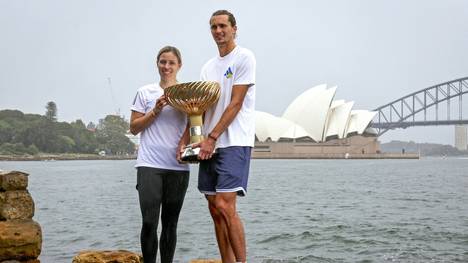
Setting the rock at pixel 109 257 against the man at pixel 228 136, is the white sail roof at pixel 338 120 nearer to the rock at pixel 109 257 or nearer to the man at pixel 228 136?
the rock at pixel 109 257

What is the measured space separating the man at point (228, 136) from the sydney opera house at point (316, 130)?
77.1 metres

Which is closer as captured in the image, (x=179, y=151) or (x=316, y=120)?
(x=179, y=151)

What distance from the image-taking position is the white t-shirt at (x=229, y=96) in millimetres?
3756

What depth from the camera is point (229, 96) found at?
3816 mm

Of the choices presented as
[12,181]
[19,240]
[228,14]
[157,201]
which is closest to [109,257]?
[19,240]

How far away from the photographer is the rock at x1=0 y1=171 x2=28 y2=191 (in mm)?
5062

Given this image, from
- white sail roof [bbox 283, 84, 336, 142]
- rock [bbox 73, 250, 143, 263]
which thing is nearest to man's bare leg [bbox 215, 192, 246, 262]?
rock [bbox 73, 250, 143, 263]

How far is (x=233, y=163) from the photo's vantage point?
3742 mm

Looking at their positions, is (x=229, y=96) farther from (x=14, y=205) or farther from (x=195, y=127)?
(x=14, y=205)

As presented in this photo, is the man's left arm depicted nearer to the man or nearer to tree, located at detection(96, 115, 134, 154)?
the man

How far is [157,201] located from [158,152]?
34 cm

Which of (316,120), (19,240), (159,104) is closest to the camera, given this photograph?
(159,104)

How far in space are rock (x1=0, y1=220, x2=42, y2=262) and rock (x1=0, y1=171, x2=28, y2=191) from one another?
0.29 meters

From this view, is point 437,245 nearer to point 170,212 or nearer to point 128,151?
point 170,212
